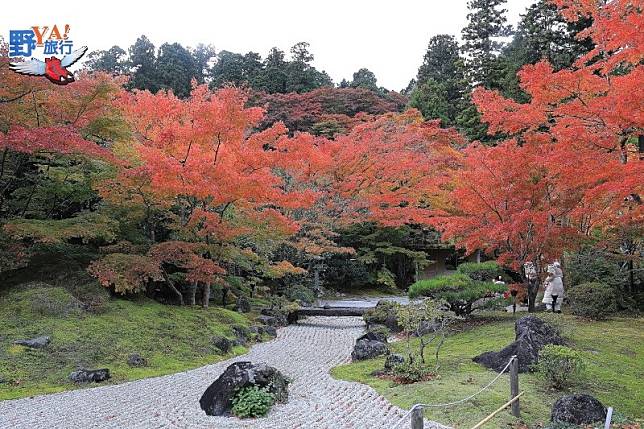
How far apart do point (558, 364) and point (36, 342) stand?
818 cm

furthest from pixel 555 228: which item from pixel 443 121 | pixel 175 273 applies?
pixel 443 121

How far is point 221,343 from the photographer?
10.9 m

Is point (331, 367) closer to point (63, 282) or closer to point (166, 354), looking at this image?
point (166, 354)

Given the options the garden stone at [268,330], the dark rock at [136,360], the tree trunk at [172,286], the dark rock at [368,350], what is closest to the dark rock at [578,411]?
the dark rock at [368,350]

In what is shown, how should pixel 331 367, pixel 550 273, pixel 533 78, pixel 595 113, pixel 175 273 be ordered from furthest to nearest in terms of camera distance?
pixel 175 273 < pixel 550 273 < pixel 331 367 < pixel 533 78 < pixel 595 113

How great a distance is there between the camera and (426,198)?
20156 mm

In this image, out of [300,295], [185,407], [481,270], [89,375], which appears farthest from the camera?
[300,295]

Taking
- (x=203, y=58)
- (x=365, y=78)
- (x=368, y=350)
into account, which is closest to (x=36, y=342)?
(x=368, y=350)

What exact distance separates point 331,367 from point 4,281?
7436mm

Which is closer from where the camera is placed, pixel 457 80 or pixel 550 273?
pixel 550 273

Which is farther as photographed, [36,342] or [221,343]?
[221,343]

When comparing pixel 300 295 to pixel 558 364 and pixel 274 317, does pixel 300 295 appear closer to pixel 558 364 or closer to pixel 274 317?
pixel 274 317

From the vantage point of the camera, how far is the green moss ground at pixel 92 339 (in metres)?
7.99

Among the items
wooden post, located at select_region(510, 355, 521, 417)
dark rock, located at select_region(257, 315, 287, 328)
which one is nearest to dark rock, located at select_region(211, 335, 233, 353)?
dark rock, located at select_region(257, 315, 287, 328)
